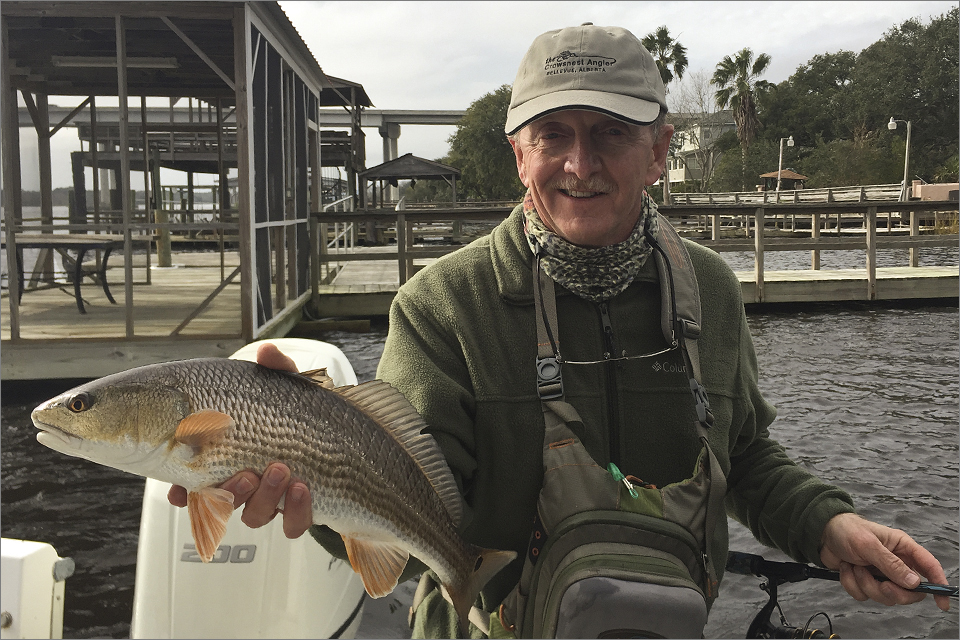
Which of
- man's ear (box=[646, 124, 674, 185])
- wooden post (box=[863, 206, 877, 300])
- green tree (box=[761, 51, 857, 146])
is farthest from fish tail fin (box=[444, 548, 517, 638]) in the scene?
green tree (box=[761, 51, 857, 146])

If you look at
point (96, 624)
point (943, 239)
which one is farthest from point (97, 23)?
point (943, 239)

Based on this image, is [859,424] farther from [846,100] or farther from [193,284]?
[846,100]

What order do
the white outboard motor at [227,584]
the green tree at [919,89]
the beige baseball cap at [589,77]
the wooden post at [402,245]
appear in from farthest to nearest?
the green tree at [919,89]
the wooden post at [402,245]
the white outboard motor at [227,584]
the beige baseball cap at [589,77]

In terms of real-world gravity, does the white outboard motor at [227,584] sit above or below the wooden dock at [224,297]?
below

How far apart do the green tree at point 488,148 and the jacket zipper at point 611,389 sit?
5431 cm

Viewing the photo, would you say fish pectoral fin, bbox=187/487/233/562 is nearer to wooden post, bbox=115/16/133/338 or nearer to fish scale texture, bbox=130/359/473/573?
fish scale texture, bbox=130/359/473/573

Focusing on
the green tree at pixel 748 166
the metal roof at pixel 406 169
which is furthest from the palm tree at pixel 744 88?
the metal roof at pixel 406 169

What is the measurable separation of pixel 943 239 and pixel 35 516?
18.2m

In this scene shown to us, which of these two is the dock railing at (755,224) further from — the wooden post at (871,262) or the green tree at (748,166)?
the green tree at (748,166)

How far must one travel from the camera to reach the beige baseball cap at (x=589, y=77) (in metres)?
2.27

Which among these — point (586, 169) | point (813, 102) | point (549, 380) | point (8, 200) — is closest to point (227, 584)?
point (549, 380)

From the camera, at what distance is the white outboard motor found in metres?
3.69

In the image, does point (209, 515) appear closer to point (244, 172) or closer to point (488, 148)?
point (244, 172)

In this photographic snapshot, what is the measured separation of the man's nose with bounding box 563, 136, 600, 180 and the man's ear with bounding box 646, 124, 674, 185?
227 mm
